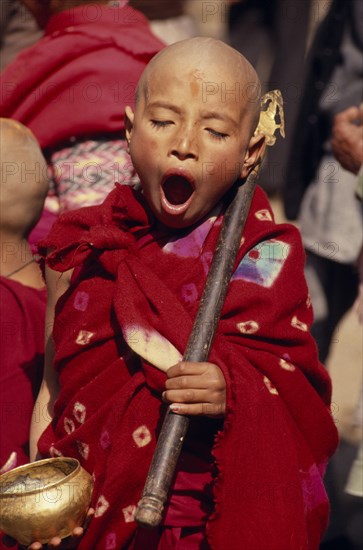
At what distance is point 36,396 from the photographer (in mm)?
3939

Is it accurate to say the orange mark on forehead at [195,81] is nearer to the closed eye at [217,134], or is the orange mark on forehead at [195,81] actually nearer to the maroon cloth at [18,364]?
the closed eye at [217,134]

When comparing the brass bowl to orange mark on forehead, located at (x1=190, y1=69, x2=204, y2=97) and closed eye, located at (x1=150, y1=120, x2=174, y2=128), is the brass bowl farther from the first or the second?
orange mark on forehead, located at (x1=190, y1=69, x2=204, y2=97)

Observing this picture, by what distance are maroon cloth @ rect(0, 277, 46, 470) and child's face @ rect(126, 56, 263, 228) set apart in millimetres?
847

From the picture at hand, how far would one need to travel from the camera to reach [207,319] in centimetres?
308

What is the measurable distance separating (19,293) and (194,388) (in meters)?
1.10

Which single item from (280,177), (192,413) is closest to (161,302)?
(192,413)

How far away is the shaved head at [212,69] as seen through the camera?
317 cm

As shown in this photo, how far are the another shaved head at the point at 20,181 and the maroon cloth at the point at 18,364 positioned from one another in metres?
0.21

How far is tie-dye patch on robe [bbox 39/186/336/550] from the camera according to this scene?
3088 millimetres

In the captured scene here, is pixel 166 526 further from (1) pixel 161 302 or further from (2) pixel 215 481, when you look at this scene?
(1) pixel 161 302

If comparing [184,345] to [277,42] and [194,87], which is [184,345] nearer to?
[194,87]

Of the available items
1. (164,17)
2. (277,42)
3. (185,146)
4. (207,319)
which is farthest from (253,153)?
(277,42)

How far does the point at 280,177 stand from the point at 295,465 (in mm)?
6151

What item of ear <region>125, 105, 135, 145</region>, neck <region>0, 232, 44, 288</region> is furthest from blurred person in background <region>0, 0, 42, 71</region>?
ear <region>125, 105, 135, 145</region>
